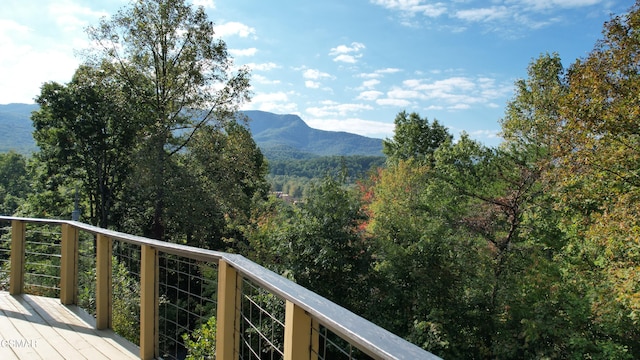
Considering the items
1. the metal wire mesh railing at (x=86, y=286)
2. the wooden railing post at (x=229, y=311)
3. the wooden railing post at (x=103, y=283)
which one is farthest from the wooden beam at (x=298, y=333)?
the metal wire mesh railing at (x=86, y=286)

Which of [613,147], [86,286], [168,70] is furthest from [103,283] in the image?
[168,70]

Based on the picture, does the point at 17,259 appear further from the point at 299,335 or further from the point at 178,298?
the point at 299,335

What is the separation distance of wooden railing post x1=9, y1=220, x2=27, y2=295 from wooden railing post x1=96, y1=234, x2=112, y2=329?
1.71m

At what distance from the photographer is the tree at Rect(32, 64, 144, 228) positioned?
15.8m

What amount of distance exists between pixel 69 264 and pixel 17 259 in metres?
1.03

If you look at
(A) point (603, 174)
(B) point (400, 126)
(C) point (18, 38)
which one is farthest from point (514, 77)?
(C) point (18, 38)

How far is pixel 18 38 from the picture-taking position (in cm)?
1102

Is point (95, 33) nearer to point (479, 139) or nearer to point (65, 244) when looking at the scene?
point (65, 244)

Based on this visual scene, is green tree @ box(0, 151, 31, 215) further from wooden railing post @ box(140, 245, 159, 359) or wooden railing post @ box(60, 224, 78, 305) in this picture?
wooden railing post @ box(140, 245, 159, 359)

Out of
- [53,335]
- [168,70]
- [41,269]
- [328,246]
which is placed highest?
[168,70]

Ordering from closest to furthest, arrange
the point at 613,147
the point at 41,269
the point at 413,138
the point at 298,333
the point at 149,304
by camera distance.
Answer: the point at 298,333, the point at 149,304, the point at 613,147, the point at 41,269, the point at 413,138

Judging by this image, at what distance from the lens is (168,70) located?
1548 centimetres

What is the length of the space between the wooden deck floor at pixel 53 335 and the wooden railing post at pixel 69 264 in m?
0.10

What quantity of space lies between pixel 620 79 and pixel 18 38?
589 inches
